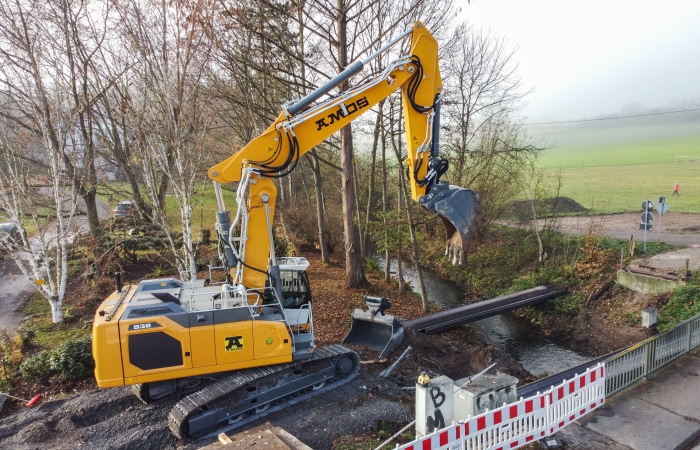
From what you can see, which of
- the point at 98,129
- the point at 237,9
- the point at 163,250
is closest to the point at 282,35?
the point at 237,9

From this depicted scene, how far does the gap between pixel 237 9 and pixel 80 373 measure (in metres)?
9.45

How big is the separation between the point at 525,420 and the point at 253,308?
4.20m

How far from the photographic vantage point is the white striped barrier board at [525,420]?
488cm

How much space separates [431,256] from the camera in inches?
837

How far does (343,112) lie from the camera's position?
768cm

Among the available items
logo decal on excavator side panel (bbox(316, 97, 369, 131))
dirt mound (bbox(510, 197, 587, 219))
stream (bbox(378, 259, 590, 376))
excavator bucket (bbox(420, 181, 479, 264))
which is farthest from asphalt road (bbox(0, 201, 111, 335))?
dirt mound (bbox(510, 197, 587, 219))

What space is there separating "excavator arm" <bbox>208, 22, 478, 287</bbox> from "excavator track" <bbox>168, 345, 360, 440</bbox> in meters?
1.52

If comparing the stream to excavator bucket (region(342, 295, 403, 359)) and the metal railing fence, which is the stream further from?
excavator bucket (region(342, 295, 403, 359))

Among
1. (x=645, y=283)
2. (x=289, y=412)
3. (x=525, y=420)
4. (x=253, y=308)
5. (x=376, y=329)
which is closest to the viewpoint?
(x=525, y=420)

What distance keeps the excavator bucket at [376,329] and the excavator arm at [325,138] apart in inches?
109

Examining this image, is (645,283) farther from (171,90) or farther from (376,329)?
(171,90)

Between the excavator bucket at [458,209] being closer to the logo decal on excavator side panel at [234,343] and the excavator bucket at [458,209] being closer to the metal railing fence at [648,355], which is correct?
the metal railing fence at [648,355]

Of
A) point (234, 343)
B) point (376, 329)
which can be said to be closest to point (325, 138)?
point (234, 343)

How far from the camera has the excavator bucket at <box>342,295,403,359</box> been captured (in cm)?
982
